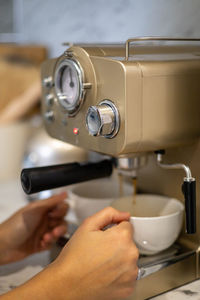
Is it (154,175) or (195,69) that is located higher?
(195,69)

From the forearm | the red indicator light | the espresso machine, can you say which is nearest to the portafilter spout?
the espresso machine

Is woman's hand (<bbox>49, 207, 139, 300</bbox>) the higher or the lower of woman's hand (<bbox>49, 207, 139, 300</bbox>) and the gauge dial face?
the lower

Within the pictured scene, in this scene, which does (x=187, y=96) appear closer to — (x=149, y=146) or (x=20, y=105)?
(x=149, y=146)

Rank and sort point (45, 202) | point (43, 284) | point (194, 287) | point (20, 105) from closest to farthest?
1. point (43, 284)
2. point (194, 287)
3. point (45, 202)
4. point (20, 105)

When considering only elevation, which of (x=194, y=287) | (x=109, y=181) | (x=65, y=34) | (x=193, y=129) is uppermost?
(x=65, y=34)

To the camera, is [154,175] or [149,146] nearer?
[149,146]

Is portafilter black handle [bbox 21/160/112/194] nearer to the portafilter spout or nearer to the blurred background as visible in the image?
the portafilter spout

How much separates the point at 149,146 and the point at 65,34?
2.69ft

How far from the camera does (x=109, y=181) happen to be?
0.84 m

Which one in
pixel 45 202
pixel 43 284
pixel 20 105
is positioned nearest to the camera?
pixel 43 284

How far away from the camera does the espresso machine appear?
0.53 metres

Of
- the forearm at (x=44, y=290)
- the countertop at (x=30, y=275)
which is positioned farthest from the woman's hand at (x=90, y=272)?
the countertop at (x=30, y=275)

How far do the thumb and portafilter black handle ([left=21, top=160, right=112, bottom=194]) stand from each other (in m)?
0.09

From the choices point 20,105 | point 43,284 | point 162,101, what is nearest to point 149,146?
point 162,101
